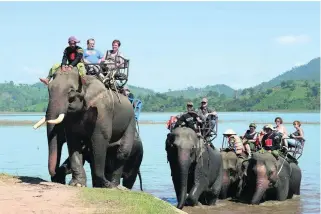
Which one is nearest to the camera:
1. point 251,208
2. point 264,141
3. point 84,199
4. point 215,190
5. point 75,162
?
point 84,199

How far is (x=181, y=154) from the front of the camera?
15.6m

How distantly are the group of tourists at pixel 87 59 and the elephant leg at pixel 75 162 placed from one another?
1198mm

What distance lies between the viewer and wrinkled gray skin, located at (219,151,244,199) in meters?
19.1

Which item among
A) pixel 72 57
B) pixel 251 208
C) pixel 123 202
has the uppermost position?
pixel 72 57

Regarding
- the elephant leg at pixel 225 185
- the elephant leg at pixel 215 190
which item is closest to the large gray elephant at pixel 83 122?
the elephant leg at pixel 215 190

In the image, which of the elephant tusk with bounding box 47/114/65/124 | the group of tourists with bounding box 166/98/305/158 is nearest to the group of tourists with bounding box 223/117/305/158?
the group of tourists with bounding box 166/98/305/158

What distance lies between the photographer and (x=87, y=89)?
12688mm

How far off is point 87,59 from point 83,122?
7.82ft

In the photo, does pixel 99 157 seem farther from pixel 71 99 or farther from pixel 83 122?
pixel 71 99

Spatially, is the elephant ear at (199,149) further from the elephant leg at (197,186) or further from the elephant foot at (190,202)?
the elephant foot at (190,202)

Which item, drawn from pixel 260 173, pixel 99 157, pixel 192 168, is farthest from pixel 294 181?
pixel 99 157

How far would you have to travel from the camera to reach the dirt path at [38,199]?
34.1 feet

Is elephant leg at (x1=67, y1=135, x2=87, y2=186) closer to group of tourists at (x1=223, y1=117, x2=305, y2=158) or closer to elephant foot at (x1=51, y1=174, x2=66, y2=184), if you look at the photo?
elephant foot at (x1=51, y1=174, x2=66, y2=184)

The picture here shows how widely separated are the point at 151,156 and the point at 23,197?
82.4ft
